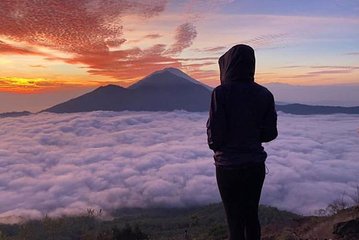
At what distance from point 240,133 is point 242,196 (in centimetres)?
69

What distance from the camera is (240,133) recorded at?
4.58 m

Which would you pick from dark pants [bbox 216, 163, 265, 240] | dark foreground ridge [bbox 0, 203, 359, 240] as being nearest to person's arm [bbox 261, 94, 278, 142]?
dark pants [bbox 216, 163, 265, 240]

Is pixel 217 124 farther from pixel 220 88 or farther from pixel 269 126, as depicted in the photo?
pixel 269 126

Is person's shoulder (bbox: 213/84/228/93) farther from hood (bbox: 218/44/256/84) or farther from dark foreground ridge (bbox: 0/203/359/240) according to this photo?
dark foreground ridge (bbox: 0/203/359/240)

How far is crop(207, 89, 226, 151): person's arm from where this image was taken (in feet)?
14.8

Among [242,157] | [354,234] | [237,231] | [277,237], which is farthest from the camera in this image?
[277,237]

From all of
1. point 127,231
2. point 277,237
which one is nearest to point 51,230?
point 127,231

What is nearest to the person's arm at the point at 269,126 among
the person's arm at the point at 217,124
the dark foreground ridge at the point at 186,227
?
the person's arm at the point at 217,124

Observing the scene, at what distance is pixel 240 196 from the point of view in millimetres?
4652

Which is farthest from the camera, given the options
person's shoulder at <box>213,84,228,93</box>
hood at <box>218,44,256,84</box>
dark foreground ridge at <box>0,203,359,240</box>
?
dark foreground ridge at <box>0,203,359,240</box>

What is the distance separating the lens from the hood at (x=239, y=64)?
15.5 ft

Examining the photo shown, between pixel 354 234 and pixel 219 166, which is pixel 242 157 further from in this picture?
pixel 354 234

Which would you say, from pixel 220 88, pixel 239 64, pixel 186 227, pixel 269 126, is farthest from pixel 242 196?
pixel 186 227

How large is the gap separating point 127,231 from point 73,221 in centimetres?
13651
